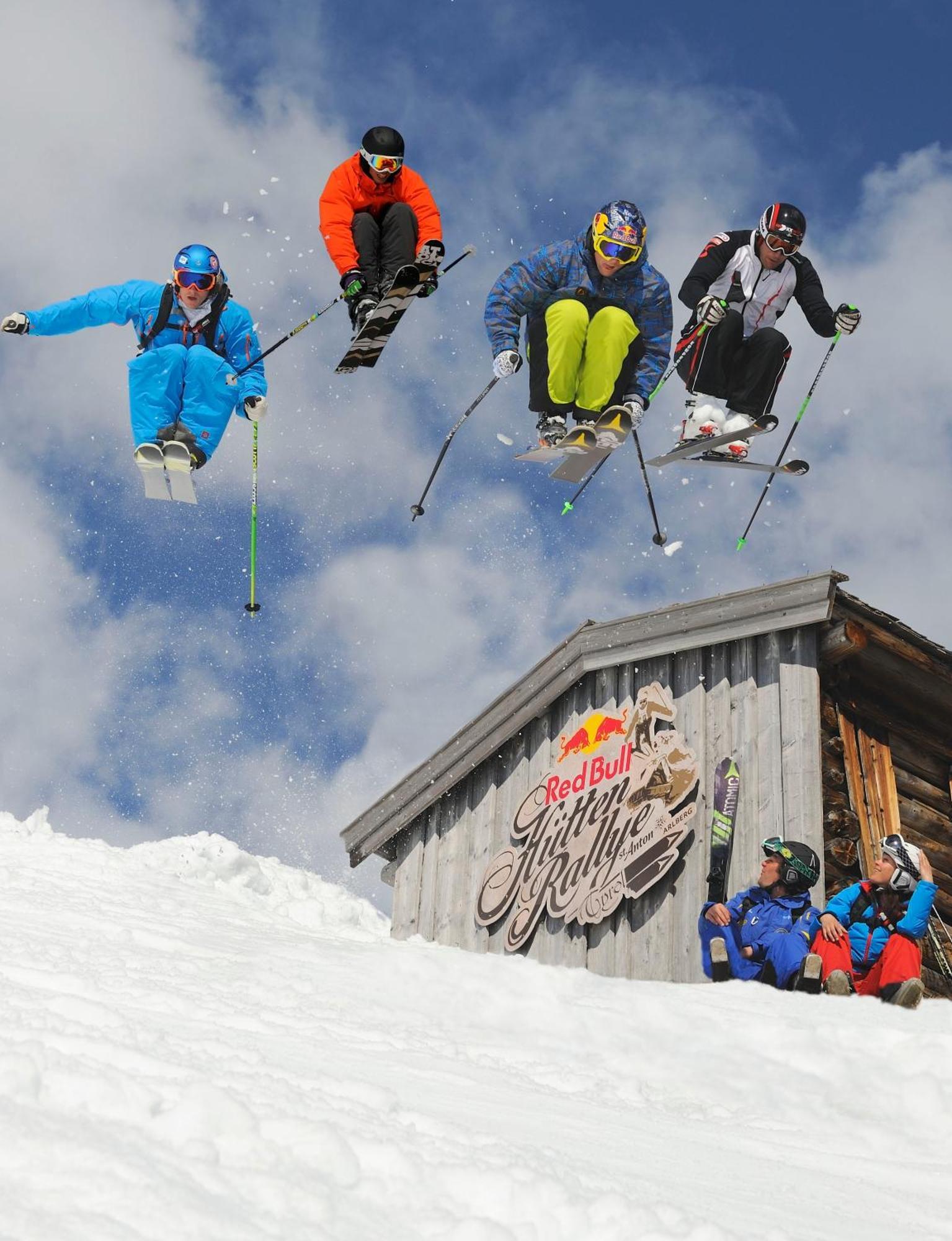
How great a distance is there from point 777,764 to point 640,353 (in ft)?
10.9

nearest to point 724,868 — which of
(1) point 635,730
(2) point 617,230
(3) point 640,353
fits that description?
(1) point 635,730

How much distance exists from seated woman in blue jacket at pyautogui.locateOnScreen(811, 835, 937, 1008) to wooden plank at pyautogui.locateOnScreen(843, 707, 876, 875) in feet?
4.25

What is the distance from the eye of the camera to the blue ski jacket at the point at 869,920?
7652 millimetres

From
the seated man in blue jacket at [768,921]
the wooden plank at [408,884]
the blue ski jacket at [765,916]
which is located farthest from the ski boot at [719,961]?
the wooden plank at [408,884]

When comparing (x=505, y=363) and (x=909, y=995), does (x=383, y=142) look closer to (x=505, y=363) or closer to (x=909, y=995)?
(x=505, y=363)

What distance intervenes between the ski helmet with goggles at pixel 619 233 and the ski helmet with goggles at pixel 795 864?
4.45 meters

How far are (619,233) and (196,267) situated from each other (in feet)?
10.5

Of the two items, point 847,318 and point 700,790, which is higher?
point 847,318

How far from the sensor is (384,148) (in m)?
9.49

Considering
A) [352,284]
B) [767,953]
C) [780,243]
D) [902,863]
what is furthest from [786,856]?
[352,284]

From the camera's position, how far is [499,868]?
1183cm

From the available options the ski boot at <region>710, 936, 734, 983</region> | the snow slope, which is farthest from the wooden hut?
the snow slope

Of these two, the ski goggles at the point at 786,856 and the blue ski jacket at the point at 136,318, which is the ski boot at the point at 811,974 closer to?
the ski goggles at the point at 786,856

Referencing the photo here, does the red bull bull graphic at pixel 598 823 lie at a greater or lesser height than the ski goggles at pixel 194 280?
lesser
